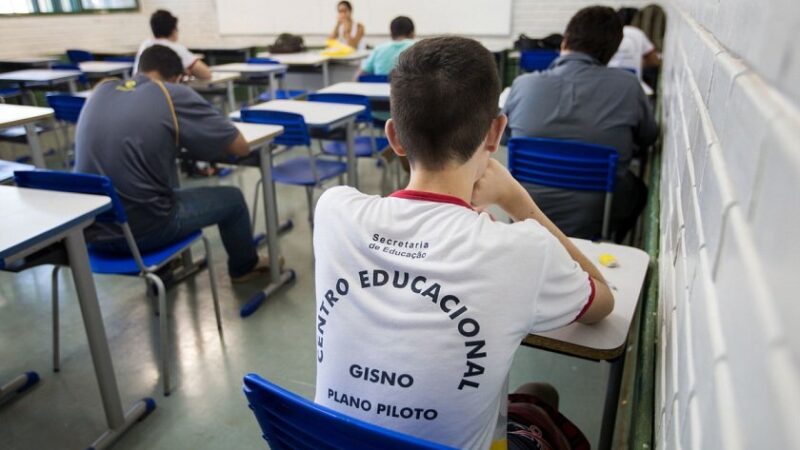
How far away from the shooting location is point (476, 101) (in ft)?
3.28

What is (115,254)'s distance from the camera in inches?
86.4

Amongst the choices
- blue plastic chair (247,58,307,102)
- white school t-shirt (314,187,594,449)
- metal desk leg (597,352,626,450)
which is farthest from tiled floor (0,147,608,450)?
blue plastic chair (247,58,307,102)

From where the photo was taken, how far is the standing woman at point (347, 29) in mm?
7059

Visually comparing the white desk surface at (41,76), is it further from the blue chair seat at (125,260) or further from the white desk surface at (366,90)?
the blue chair seat at (125,260)

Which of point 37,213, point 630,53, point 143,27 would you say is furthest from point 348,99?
point 143,27

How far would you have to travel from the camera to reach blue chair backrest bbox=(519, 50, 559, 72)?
6.42 metres

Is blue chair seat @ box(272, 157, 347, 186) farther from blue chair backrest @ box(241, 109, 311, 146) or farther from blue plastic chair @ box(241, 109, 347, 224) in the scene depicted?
blue chair backrest @ box(241, 109, 311, 146)

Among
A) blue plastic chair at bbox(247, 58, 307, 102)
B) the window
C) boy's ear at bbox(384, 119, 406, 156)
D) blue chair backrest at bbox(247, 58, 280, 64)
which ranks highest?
the window

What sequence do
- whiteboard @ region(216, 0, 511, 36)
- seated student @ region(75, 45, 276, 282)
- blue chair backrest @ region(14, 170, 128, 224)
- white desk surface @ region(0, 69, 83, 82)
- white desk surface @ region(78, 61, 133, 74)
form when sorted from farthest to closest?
1. whiteboard @ region(216, 0, 511, 36)
2. white desk surface @ region(78, 61, 133, 74)
3. white desk surface @ region(0, 69, 83, 82)
4. seated student @ region(75, 45, 276, 282)
5. blue chair backrest @ region(14, 170, 128, 224)

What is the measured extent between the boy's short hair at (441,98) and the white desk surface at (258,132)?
176cm

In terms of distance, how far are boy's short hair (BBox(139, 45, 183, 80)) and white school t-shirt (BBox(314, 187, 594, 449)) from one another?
1867mm

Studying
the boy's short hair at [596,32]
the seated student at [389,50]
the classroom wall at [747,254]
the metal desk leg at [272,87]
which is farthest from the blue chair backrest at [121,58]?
the classroom wall at [747,254]

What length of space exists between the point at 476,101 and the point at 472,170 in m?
0.13

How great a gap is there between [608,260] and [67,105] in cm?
382
